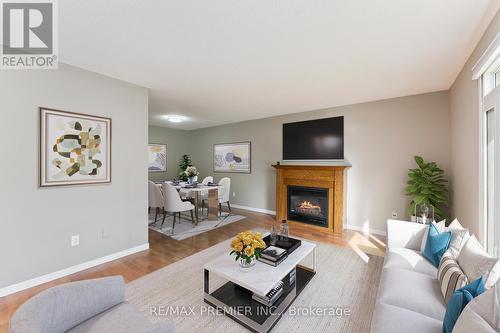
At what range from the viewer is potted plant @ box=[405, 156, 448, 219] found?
3086 millimetres

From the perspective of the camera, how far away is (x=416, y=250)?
2244 mm

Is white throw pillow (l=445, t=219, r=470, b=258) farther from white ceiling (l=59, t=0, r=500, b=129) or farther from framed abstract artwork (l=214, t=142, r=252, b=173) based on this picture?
framed abstract artwork (l=214, t=142, r=252, b=173)

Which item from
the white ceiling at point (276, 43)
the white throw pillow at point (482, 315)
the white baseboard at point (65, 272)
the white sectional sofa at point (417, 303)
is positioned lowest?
the white baseboard at point (65, 272)

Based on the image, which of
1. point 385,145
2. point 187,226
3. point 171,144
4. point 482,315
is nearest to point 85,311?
point 482,315

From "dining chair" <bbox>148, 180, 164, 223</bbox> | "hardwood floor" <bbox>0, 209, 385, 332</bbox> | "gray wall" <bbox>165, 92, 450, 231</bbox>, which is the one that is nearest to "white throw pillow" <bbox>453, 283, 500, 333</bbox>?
"hardwood floor" <bbox>0, 209, 385, 332</bbox>

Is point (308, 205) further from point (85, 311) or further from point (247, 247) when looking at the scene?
point (85, 311)

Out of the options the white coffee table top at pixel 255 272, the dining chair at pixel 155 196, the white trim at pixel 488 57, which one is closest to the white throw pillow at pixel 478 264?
the white coffee table top at pixel 255 272

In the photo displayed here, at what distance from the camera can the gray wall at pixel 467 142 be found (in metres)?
2.06

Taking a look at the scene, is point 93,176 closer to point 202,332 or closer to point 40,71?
point 40,71

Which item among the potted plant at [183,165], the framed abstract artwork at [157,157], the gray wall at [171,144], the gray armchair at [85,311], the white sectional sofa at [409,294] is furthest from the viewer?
the gray wall at [171,144]

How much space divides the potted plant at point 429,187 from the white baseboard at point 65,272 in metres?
4.20

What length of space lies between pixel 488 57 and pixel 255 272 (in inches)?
103

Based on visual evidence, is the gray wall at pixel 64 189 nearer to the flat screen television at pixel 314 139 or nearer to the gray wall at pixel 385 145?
the flat screen television at pixel 314 139

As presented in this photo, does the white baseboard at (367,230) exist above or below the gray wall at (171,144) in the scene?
below
